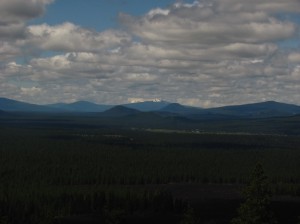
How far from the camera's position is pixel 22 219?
120188 mm

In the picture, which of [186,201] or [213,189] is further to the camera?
[213,189]

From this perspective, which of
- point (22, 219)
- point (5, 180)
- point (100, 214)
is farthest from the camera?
point (5, 180)

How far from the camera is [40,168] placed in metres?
188

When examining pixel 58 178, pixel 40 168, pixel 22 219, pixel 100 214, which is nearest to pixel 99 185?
pixel 58 178

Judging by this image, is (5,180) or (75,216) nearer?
(75,216)

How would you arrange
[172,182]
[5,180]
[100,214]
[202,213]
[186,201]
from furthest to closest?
Result: 1. [172,182]
2. [5,180]
3. [186,201]
4. [202,213]
5. [100,214]

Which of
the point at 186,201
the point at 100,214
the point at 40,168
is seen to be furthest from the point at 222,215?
the point at 40,168

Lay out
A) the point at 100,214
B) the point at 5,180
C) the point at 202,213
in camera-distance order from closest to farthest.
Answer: the point at 100,214
the point at 202,213
the point at 5,180

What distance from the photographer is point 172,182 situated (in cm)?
18762

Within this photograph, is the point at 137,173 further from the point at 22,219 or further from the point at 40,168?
the point at 22,219

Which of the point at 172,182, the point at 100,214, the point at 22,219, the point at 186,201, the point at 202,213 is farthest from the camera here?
the point at 172,182

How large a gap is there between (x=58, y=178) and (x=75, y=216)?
49.5 m

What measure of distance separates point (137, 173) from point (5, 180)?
47685 mm

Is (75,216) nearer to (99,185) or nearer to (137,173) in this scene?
(99,185)
